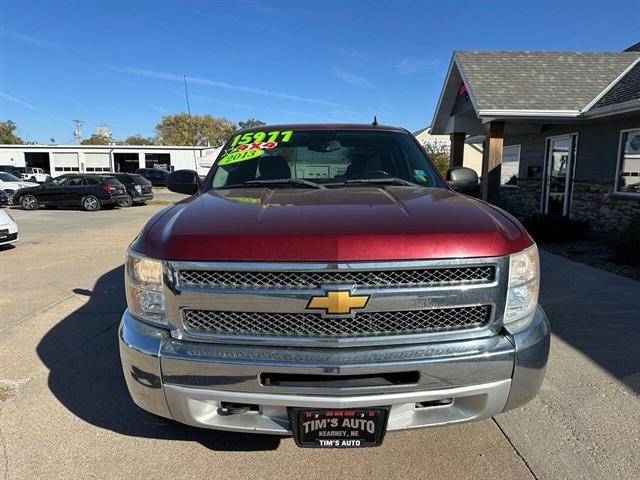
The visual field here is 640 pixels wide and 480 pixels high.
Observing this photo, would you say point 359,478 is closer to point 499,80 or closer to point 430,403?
A: point 430,403

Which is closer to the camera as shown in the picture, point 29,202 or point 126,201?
point 29,202

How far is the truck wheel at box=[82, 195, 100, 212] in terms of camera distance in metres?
19.9

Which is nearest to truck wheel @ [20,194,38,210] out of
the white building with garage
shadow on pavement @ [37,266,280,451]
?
shadow on pavement @ [37,266,280,451]

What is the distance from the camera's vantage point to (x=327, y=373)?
199cm

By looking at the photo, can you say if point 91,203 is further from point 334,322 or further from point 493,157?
point 334,322

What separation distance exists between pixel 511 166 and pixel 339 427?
666 inches

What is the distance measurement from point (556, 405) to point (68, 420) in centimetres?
313

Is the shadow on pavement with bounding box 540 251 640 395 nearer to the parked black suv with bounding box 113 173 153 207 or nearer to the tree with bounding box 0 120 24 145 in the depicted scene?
A: the parked black suv with bounding box 113 173 153 207

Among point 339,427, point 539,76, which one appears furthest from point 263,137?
point 539,76

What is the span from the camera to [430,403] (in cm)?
217

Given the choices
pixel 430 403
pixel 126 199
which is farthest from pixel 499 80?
pixel 126 199

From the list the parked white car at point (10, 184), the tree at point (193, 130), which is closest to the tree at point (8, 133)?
the tree at point (193, 130)

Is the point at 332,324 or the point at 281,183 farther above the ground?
the point at 281,183

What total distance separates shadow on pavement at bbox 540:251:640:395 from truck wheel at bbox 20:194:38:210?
2001 centimetres
